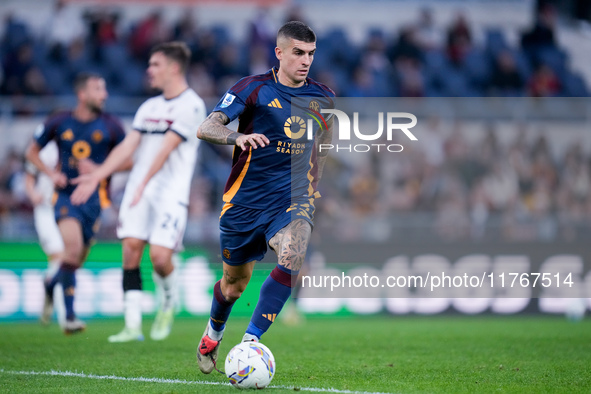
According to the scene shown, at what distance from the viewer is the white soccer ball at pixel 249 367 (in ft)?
15.6

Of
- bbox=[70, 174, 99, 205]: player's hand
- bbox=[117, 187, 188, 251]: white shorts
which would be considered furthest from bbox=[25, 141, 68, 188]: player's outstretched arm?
bbox=[117, 187, 188, 251]: white shorts

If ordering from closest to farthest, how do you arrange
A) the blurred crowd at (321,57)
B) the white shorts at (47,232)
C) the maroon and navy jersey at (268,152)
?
the maroon and navy jersey at (268,152)
the white shorts at (47,232)
the blurred crowd at (321,57)

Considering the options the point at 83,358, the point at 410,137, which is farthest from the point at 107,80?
the point at 83,358

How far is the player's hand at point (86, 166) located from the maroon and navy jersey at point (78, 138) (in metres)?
0.06

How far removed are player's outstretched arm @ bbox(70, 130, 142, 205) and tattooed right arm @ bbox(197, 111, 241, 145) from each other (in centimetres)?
308

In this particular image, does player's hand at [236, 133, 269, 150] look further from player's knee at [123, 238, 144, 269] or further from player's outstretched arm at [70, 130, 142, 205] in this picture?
player's outstretched arm at [70, 130, 142, 205]

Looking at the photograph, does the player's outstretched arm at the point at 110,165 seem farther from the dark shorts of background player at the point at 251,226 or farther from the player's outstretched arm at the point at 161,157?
the dark shorts of background player at the point at 251,226

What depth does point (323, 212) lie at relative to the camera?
509 inches

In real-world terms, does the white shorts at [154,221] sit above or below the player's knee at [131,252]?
above

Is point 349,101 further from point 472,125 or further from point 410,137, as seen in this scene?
point 472,125

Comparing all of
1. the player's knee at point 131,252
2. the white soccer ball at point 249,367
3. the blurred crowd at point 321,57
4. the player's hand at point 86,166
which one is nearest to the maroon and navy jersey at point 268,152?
the white soccer ball at point 249,367

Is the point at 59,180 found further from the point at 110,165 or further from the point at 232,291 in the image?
the point at 232,291

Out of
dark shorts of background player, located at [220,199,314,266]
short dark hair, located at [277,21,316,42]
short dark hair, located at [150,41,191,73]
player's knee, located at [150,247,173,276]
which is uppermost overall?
short dark hair, located at [150,41,191,73]

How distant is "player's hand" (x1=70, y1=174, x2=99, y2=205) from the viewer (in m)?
8.08
